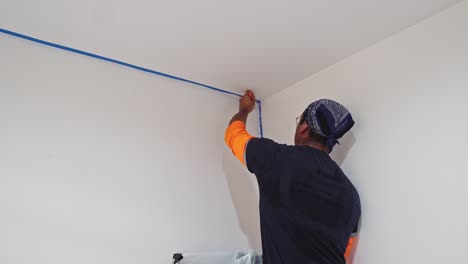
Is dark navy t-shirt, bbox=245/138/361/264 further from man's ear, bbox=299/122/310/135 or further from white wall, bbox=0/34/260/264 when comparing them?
white wall, bbox=0/34/260/264

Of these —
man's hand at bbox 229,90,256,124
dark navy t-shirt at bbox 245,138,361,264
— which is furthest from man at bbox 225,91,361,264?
Answer: man's hand at bbox 229,90,256,124

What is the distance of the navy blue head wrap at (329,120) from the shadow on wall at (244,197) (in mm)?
628

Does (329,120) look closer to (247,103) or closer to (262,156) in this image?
(262,156)

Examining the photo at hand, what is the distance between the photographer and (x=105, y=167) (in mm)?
1252

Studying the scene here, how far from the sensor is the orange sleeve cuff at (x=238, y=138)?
1.24 m

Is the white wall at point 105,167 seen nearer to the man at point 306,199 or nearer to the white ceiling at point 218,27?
the white ceiling at point 218,27

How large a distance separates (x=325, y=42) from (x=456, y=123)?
0.62 metres

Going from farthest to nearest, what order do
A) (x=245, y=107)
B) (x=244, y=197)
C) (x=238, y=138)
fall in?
(x=244, y=197) → (x=245, y=107) → (x=238, y=138)

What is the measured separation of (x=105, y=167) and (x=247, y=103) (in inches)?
33.5

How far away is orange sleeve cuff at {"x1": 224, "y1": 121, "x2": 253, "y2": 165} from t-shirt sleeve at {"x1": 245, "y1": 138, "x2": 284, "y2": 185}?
45 millimetres

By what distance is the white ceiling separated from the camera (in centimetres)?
103

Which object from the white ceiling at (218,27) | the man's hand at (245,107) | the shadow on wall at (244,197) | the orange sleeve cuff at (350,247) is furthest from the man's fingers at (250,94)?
the orange sleeve cuff at (350,247)

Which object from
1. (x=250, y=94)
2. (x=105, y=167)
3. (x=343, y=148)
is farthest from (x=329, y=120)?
(x=105, y=167)

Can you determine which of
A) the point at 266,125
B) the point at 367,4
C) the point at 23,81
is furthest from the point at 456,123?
the point at 23,81
